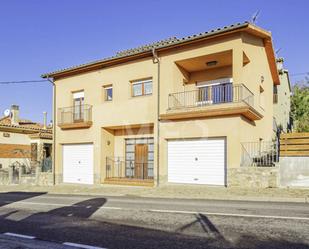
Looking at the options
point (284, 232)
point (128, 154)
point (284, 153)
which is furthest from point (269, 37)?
point (284, 232)

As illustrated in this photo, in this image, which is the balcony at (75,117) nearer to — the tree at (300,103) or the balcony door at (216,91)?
the balcony door at (216,91)

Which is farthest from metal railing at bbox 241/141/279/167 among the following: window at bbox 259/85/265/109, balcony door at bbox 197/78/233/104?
window at bbox 259/85/265/109

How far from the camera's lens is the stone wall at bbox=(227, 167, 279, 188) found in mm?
13430

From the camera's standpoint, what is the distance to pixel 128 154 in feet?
64.1

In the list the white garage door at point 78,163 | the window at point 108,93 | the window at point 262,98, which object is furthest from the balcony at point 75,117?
the window at point 262,98

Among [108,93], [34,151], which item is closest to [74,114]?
[108,93]

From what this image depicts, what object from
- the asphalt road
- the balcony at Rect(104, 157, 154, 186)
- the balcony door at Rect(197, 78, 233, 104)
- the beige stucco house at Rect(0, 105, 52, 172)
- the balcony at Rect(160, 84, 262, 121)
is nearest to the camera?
the asphalt road

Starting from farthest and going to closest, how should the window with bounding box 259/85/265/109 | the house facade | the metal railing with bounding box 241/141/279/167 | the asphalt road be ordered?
1. the house facade
2. the window with bounding box 259/85/265/109
3. the metal railing with bounding box 241/141/279/167
4. the asphalt road

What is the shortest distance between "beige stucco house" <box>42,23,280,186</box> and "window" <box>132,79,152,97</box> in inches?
2.2

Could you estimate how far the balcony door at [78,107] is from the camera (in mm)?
20141

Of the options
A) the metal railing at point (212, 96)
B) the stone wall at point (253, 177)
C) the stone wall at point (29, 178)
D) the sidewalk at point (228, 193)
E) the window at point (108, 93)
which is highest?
the window at point (108, 93)

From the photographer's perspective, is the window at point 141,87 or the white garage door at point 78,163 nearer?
the window at point 141,87

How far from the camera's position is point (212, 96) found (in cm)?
1667

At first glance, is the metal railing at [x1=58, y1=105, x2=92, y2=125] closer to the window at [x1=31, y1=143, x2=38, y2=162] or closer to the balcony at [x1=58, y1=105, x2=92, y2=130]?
the balcony at [x1=58, y1=105, x2=92, y2=130]
